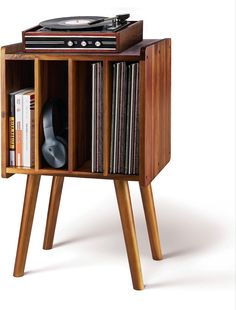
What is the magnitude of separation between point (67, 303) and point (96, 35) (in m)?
0.78

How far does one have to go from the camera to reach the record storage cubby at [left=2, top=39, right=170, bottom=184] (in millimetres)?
2543

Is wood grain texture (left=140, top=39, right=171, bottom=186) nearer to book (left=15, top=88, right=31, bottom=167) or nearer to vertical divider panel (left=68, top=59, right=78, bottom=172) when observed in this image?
vertical divider panel (left=68, top=59, right=78, bottom=172)

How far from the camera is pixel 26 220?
9.11 ft

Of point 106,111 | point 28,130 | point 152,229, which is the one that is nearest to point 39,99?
point 28,130

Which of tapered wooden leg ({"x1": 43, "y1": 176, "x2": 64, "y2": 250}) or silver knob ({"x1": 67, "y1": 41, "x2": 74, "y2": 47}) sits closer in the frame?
silver knob ({"x1": 67, "y1": 41, "x2": 74, "y2": 47})

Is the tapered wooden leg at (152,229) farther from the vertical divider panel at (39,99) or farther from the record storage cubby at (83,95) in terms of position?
the vertical divider panel at (39,99)

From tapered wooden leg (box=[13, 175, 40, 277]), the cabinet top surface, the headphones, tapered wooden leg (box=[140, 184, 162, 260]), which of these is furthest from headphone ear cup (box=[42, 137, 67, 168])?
tapered wooden leg (box=[140, 184, 162, 260])

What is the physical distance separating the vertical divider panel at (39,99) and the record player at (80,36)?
0.06 m

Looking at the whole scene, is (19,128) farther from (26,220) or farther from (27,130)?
(26,220)

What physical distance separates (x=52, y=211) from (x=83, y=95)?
1.69ft

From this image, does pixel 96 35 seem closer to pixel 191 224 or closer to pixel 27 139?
pixel 27 139

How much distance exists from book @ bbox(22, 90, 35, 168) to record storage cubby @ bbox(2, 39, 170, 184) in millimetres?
26

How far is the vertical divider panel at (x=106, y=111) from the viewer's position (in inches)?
100

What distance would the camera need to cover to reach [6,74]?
8.72ft
